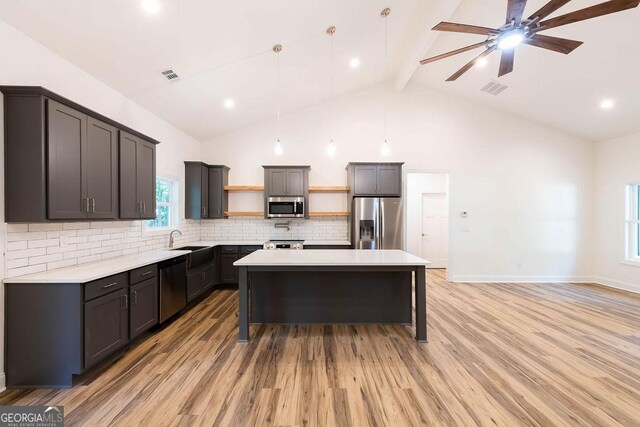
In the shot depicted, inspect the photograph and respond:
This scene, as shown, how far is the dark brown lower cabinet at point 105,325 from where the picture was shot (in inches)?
89.2

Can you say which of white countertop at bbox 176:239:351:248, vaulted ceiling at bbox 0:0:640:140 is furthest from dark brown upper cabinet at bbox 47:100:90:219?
white countertop at bbox 176:239:351:248

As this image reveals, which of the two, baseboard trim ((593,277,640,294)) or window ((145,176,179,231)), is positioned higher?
window ((145,176,179,231))

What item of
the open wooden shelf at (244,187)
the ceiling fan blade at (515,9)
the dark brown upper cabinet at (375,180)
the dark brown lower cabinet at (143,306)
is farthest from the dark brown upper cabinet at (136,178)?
the ceiling fan blade at (515,9)

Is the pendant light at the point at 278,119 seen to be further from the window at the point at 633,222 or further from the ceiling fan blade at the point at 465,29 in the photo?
the window at the point at 633,222

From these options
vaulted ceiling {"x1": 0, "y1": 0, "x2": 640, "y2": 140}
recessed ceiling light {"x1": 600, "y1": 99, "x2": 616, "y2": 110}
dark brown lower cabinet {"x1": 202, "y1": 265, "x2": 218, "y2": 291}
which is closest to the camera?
vaulted ceiling {"x1": 0, "y1": 0, "x2": 640, "y2": 140}

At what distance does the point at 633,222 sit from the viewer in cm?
515

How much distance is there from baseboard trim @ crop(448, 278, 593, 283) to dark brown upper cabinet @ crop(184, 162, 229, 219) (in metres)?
5.22

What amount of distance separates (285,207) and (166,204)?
2166 millimetres

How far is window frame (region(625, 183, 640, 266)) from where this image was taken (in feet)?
16.8

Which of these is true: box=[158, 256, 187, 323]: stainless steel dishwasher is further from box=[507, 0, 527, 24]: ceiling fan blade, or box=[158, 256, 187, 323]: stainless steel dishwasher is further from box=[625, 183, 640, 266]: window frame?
box=[625, 183, 640, 266]: window frame

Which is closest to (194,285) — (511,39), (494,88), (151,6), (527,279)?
(151,6)

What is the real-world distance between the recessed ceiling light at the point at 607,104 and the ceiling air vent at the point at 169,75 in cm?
657

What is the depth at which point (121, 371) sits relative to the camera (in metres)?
2.47

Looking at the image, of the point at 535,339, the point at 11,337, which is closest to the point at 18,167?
the point at 11,337
